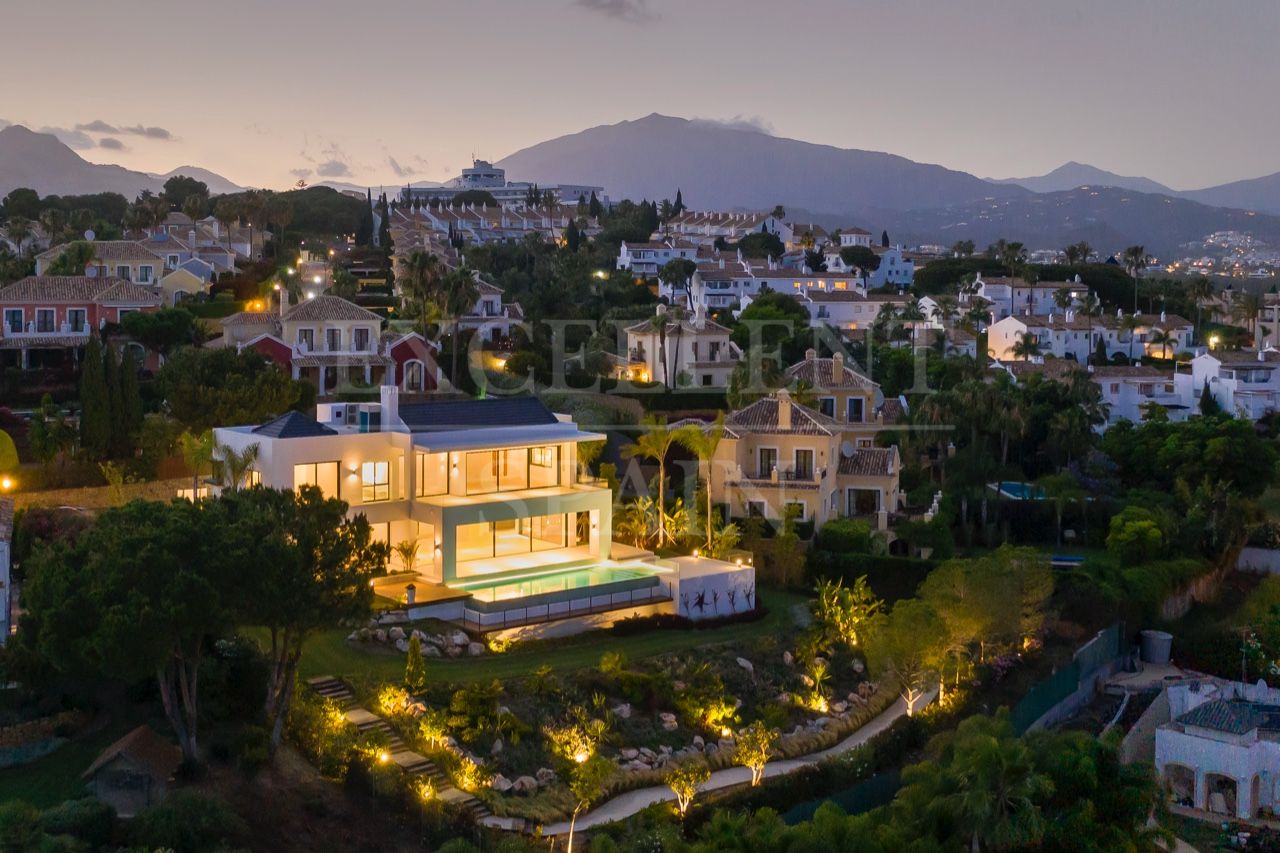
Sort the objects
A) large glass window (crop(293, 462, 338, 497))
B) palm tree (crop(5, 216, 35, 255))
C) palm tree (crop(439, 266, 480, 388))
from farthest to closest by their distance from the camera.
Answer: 1. palm tree (crop(5, 216, 35, 255))
2. palm tree (crop(439, 266, 480, 388))
3. large glass window (crop(293, 462, 338, 497))

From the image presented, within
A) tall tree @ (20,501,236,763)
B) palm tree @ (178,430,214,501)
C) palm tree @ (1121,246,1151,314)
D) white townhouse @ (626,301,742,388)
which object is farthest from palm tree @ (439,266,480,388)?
palm tree @ (1121,246,1151,314)

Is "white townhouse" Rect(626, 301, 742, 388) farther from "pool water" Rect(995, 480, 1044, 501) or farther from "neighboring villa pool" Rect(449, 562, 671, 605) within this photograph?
"neighboring villa pool" Rect(449, 562, 671, 605)

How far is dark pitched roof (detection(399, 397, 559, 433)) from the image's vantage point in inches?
1205

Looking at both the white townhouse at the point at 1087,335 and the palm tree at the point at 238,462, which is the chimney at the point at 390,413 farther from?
the white townhouse at the point at 1087,335

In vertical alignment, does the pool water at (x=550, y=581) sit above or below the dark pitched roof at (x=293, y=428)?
below

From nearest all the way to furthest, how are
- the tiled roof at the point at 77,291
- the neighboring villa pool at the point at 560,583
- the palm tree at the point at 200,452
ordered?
the neighboring villa pool at the point at 560,583, the palm tree at the point at 200,452, the tiled roof at the point at 77,291

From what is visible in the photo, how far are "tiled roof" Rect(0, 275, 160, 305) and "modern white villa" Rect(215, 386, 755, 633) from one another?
20770mm

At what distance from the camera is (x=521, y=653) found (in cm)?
2609

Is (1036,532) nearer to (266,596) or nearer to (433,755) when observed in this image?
(433,755)

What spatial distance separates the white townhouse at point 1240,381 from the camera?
6009 cm

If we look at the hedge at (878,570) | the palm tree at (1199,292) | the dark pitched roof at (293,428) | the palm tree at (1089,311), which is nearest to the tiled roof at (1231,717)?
the hedge at (878,570)

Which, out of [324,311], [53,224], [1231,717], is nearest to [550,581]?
[1231,717]

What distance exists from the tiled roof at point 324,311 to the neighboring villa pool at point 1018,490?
23041 mm

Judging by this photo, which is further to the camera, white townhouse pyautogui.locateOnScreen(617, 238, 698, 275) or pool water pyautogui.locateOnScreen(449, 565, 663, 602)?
white townhouse pyautogui.locateOnScreen(617, 238, 698, 275)
